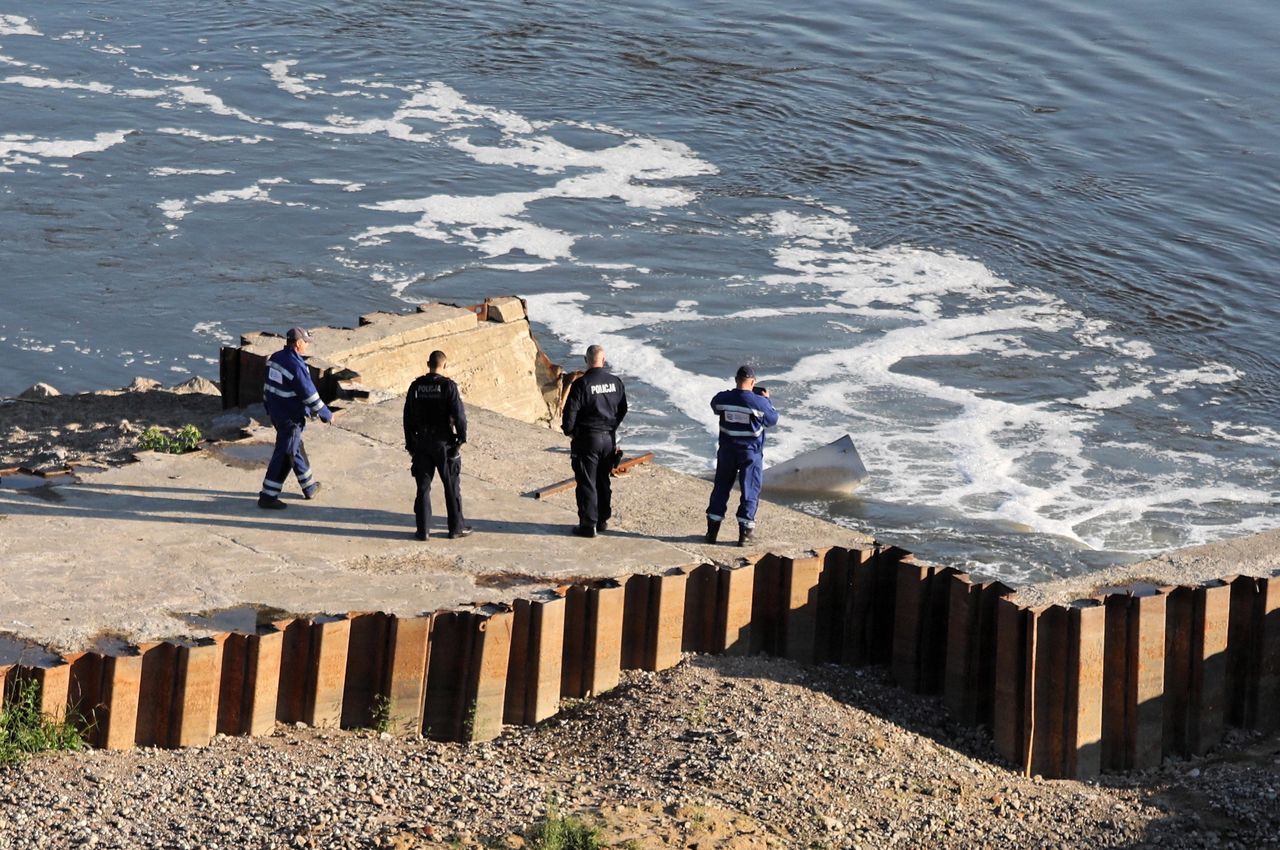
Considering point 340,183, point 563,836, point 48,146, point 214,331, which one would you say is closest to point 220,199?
point 340,183

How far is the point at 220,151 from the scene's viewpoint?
34.8 m

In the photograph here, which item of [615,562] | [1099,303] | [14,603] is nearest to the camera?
[14,603]

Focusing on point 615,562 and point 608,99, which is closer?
point 615,562

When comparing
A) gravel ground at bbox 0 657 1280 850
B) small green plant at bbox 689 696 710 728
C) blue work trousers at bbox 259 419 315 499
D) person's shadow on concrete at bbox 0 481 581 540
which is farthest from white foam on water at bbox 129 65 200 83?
small green plant at bbox 689 696 710 728

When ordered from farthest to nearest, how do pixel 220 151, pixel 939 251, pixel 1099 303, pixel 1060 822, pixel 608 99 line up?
1. pixel 608 99
2. pixel 220 151
3. pixel 939 251
4. pixel 1099 303
5. pixel 1060 822

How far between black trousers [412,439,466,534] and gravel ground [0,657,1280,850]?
6.83ft

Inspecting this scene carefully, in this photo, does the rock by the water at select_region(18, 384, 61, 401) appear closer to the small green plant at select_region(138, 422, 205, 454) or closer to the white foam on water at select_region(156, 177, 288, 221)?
the small green plant at select_region(138, 422, 205, 454)

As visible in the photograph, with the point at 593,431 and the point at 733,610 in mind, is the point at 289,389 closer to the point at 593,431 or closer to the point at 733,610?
the point at 593,431

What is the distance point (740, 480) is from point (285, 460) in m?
3.66

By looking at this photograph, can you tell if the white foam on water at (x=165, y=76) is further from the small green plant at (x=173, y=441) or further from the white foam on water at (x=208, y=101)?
the small green plant at (x=173, y=441)

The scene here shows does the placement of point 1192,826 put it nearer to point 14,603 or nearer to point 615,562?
point 615,562

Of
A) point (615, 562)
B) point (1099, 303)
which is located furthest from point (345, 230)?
point (615, 562)

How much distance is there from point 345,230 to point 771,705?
840 inches

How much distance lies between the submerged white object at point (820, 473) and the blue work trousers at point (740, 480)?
8123mm
